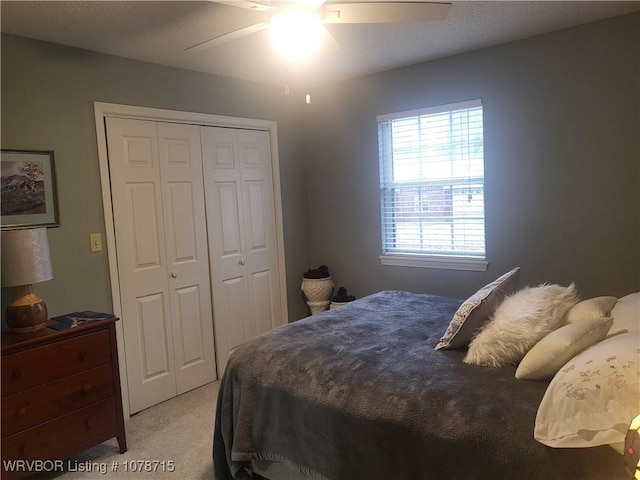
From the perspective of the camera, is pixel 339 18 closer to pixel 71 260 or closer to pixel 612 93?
pixel 612 93

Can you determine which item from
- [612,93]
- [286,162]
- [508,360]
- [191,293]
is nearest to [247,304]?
[191,293]

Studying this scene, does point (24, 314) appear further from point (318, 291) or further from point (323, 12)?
point (318, 291)

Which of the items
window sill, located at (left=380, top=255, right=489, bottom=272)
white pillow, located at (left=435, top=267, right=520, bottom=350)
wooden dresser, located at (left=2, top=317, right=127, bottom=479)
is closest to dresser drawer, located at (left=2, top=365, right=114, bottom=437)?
wooden dresser, located at (left=2, top=317, right=127, bottom=479)

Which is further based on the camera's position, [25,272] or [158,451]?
[158,451]

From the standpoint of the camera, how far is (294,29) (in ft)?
6.76

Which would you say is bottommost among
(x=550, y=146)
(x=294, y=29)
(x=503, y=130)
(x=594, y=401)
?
(x=594, y=401)

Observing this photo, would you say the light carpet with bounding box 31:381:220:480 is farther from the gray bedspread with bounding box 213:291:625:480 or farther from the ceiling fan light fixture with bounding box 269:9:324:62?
the ceiling fan light fixture with bounding box 269:9:324:62

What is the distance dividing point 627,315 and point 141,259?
9.38ft

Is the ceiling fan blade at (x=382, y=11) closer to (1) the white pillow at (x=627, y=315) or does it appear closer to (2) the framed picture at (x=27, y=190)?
(1) the white pillow at (x=627, y=315)

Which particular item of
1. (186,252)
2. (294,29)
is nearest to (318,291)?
(186,252)

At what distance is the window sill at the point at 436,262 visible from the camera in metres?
3.55

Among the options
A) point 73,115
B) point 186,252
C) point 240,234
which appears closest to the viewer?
point 73,115

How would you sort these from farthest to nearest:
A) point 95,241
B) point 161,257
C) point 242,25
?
point 161,257 → point 95,241 → point 242,25

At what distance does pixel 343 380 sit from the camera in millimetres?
1949
